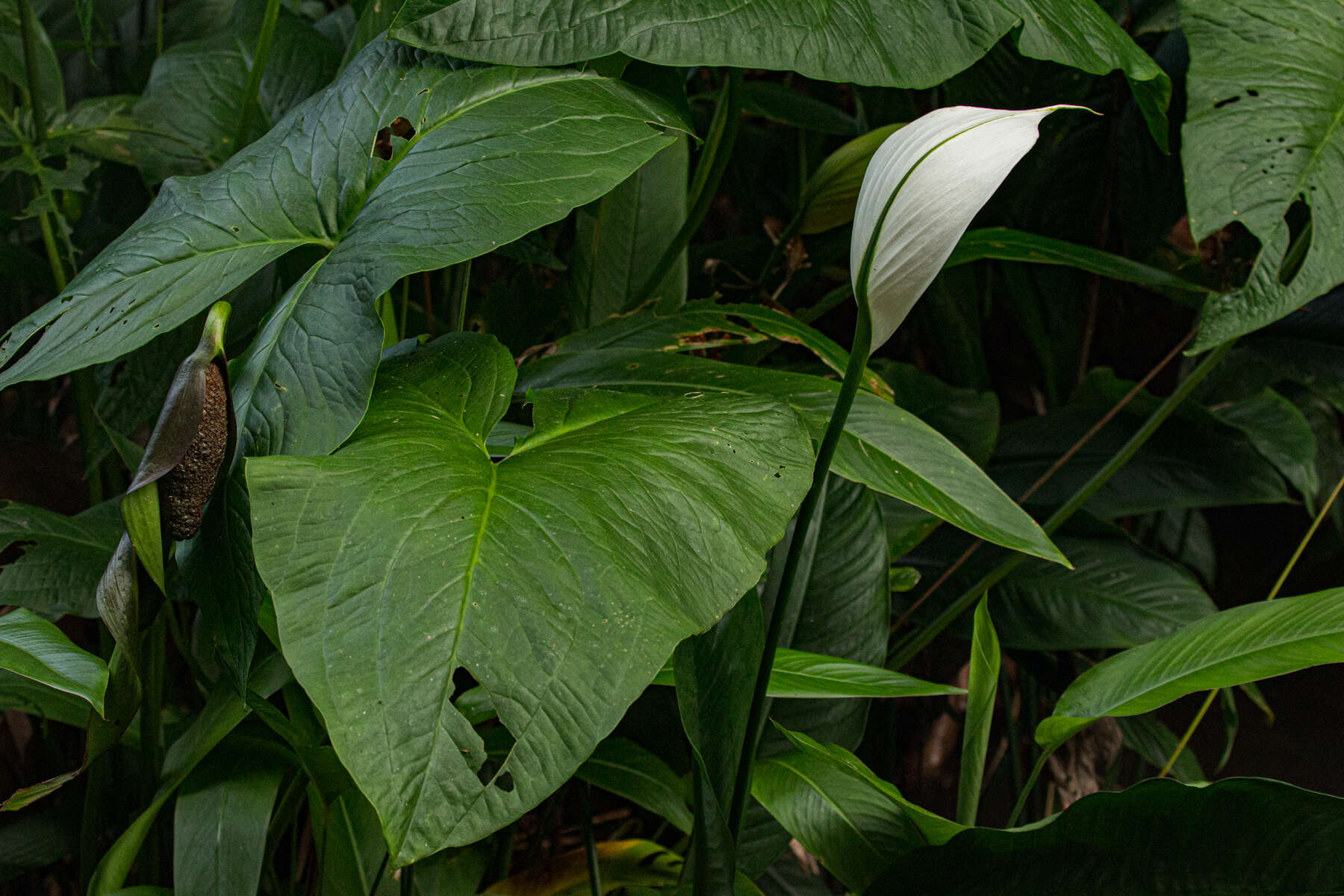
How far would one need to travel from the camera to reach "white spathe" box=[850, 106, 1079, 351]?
33 cm

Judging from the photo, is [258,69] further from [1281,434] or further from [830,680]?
[1281,434]

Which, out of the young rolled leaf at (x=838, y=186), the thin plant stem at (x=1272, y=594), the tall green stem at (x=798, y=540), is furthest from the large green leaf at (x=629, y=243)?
the thin plant stem at (x=1272, y=594)

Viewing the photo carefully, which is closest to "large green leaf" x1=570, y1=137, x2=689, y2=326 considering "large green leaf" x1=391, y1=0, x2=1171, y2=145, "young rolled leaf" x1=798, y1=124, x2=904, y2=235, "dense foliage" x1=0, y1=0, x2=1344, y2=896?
"dense foliage" x1=0, y1=0, x2=1344, y2=896

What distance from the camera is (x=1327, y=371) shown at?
41.9 inches

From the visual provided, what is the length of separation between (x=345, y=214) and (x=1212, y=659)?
549 mm

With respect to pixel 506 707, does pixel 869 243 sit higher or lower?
higher

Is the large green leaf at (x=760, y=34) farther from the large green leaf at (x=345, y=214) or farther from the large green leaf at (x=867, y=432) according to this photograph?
the large green leaf at (x=867, y=432)

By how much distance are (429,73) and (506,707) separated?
1.39ft

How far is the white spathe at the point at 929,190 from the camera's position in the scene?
0.33 metres

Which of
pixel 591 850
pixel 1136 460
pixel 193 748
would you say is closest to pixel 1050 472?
pixel 1136 460

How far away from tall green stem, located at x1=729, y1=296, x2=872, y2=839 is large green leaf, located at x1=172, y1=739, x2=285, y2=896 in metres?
0.29

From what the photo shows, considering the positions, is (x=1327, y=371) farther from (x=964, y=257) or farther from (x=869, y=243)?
(x=869, y=243)

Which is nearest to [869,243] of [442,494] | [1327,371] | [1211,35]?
[442,494]

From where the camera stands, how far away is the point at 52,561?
63 cm
